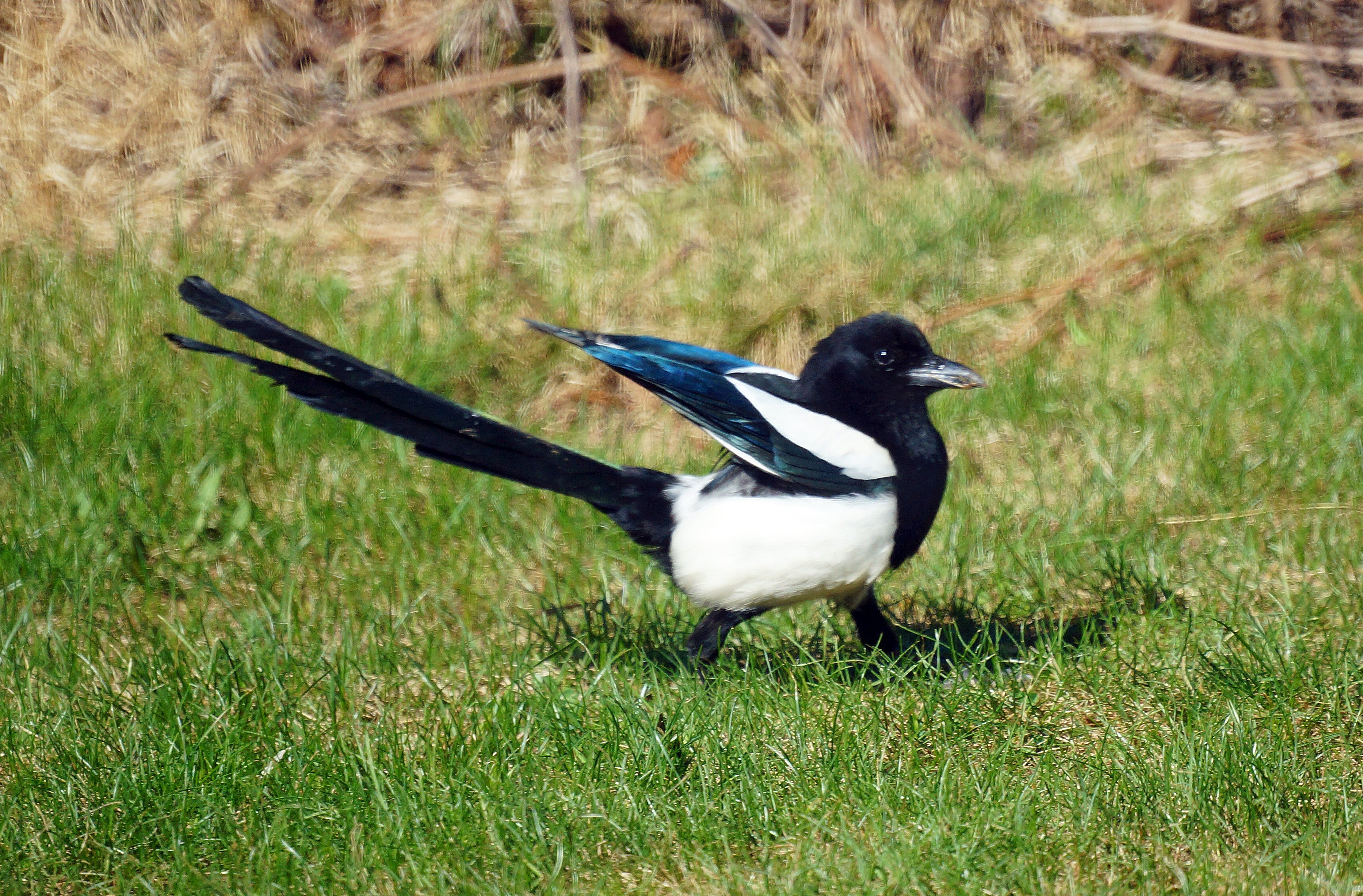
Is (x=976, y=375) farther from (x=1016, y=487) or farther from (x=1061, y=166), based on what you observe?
(x=1061, y=166)

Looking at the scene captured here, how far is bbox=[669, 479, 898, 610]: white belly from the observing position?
2.93 meters

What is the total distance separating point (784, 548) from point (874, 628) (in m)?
0.45

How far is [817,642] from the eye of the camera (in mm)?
3568

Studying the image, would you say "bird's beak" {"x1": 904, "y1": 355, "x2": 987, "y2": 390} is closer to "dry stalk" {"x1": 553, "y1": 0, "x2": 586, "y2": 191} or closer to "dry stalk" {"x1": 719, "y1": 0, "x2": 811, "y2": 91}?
"dry stalk" {"x1": 553, "y1": 0, "x2": 586, "y2": 191}

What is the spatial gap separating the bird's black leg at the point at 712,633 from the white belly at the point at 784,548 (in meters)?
0.03

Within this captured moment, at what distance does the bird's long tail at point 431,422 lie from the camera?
2799 millimetres

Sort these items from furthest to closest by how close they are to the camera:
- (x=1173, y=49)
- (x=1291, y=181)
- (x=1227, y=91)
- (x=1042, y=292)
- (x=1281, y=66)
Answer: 1. (x=1173, y=49)
2. (x=1227, y=91)
3. (x=1281, y=66)
4. (x=1291, y=181)
5. (x=1042, y=292)

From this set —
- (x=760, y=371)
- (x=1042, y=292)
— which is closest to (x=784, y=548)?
(x=760, y=371)

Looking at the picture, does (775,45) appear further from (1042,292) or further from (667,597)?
(667,597)

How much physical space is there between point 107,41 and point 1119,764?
5660 mm

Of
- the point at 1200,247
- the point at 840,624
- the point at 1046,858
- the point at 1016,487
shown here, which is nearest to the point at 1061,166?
the point at 1200,247

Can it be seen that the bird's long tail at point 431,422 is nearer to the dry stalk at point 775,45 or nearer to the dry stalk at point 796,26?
the dry stalk at point 775,45

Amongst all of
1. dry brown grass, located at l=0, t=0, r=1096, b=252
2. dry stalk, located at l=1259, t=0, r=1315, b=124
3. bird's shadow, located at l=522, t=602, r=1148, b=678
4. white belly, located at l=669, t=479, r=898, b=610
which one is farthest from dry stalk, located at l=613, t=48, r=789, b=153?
white belly, located at l=669, t=479, r=898, b=610

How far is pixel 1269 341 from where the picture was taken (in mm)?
4648
